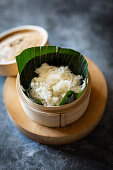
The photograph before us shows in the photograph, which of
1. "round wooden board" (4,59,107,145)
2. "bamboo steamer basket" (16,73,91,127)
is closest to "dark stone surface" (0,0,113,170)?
"round wooden board" (4,59,107,145)

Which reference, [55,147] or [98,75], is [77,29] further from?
[55,147]

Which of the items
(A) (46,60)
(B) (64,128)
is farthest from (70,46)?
(B) (64,128)

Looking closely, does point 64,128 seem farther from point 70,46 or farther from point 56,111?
point 70,46

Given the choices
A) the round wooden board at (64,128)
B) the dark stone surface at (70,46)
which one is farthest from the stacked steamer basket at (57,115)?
the dark stone surface at (70,46)

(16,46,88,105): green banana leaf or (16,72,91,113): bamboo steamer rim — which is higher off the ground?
(16,46,88,105): green banana leaf

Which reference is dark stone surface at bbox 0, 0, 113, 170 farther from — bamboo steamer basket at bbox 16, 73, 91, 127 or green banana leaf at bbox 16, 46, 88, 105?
green banana leaf at bbox 16, 46, 88, 105

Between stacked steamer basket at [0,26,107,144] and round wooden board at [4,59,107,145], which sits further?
round wooden board at [4,59,107,145]

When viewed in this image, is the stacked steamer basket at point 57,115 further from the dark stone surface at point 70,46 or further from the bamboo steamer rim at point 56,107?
the dark stone surface at point 70,46
